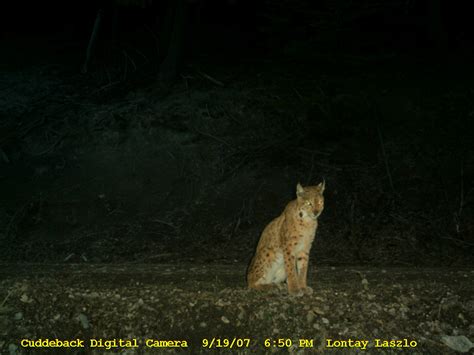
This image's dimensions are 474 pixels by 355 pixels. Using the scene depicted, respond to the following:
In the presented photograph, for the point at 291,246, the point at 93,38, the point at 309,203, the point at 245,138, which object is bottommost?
the point at 291,246

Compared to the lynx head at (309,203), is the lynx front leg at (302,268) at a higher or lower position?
lower

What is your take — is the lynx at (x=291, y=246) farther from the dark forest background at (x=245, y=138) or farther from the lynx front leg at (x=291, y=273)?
the dark forest background at (x=245, y=138)

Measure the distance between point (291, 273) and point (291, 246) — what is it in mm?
258

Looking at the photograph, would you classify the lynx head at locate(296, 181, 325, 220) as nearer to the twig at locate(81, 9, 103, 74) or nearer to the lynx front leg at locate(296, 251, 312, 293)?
the lynx front leg at locate(296, 251, 312, 293)

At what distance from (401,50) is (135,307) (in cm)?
1028

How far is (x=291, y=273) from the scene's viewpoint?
156 inches

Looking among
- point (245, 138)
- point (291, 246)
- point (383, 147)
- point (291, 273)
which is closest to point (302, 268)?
point (291, 273)

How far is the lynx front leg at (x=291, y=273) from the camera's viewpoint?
395cm

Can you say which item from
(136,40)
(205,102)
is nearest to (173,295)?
(205,102)

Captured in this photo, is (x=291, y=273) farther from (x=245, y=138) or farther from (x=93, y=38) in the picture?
(x=93, y=38)

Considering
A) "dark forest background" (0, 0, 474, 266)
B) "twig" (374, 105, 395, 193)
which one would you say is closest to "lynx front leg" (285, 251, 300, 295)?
"dark forest background" (0, 0, 474, 266)

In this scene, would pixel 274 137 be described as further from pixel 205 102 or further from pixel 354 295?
pixel 354 295

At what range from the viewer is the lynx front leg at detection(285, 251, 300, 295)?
3953 mm

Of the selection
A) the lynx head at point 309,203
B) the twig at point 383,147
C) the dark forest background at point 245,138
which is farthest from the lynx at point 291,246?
the twig at point 383,147
